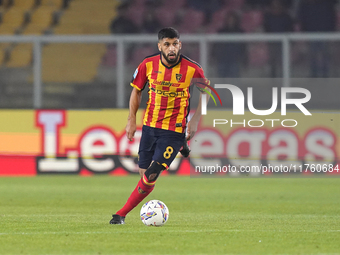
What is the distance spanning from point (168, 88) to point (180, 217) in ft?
5.05

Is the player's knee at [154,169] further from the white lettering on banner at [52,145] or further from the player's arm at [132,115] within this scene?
the white lettering on banner at [52,145]

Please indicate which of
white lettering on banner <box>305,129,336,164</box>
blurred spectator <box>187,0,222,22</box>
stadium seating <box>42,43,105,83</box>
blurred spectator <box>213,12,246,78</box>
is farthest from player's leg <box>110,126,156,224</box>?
blurred spectator <box>187,0,222,22</box>

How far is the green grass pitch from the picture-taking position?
4984mm

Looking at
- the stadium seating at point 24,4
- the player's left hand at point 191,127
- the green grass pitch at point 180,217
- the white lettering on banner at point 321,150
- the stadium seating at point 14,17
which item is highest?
the stadium seating at point 24,4

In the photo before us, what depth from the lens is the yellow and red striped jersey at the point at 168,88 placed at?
6.21 meters

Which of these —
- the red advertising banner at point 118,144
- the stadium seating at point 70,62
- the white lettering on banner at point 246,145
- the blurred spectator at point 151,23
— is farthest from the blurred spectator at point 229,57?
the blurred spectator at point 151,23

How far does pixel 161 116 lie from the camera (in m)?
6.24

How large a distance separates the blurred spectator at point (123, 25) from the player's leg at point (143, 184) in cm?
906

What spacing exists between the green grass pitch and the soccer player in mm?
450

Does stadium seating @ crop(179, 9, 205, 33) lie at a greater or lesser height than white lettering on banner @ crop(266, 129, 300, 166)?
greater

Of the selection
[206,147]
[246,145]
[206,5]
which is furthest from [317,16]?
[206,147]

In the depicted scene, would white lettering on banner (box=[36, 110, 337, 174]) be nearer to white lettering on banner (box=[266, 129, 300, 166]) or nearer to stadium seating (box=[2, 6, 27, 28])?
white lettering on banner (box=[266, 129, 300, 166])

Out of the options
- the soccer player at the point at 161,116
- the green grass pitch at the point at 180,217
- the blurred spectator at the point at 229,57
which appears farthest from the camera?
the blurred spectator at the point at 229,57

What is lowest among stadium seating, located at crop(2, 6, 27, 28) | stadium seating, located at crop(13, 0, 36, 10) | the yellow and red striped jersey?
the yellow and red striped jersey
